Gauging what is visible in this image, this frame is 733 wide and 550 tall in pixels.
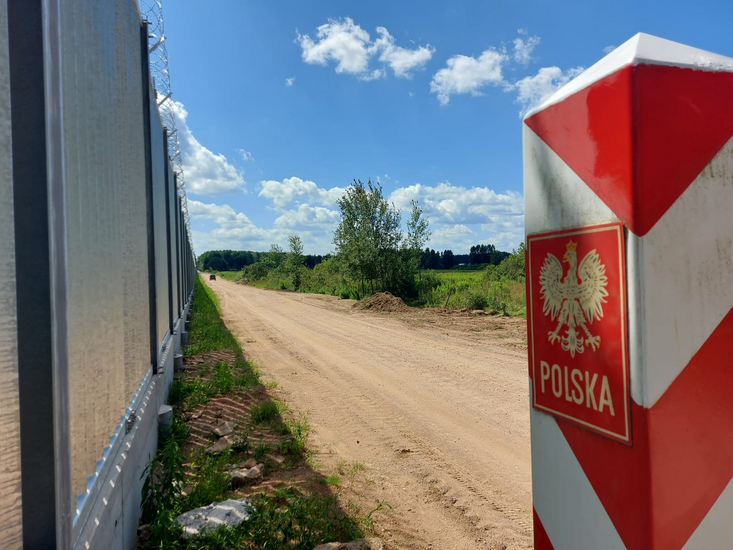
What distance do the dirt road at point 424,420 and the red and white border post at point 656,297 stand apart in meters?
2.29

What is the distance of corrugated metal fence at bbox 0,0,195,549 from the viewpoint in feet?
4.28

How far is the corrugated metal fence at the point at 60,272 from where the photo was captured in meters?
1.30

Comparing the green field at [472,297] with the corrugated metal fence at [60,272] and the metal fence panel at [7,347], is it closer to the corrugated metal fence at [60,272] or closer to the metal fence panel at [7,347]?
the corrugated metal fence at [60,272]

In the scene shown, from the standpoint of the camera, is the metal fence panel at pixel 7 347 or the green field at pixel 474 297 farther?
the green field at pixel 474 297

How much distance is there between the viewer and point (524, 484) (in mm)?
3768

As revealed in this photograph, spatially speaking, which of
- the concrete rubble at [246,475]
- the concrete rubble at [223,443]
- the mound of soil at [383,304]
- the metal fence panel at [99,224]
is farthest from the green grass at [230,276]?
the metal fence panel at [99,224]

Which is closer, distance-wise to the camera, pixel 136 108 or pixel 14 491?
pixel 14 491

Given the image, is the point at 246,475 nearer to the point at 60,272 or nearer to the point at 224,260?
the point at 60,272

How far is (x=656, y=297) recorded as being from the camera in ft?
3.34

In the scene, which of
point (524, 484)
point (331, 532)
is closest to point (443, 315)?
point (524, 484)

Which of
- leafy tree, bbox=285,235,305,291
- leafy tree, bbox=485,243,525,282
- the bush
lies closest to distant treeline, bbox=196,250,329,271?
leafy tree, bbox=285,235,305,291

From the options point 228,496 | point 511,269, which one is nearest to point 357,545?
point 228,496

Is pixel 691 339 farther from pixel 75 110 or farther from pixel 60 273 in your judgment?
pixel 75 110

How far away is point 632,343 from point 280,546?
8.77 ft
